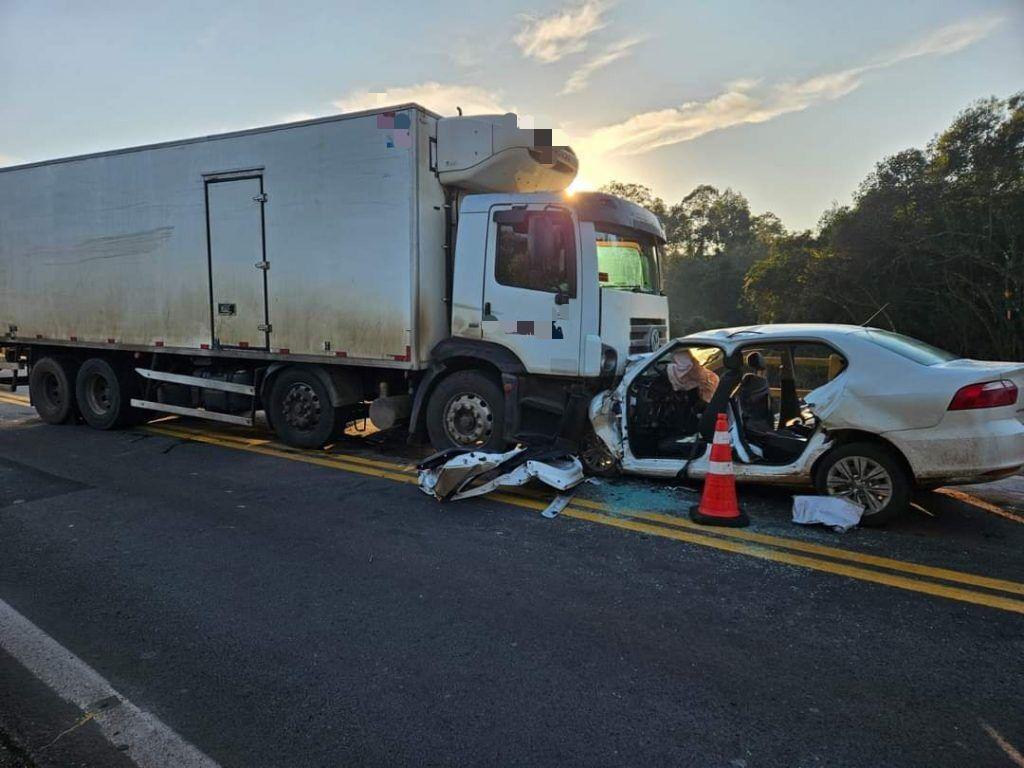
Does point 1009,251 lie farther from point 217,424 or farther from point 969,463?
point 217,424

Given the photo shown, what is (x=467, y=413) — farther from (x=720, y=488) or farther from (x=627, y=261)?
(x=720, y=488)

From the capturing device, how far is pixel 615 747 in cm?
239

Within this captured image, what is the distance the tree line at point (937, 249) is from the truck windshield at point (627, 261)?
1214 centimetres

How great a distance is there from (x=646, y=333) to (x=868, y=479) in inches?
107

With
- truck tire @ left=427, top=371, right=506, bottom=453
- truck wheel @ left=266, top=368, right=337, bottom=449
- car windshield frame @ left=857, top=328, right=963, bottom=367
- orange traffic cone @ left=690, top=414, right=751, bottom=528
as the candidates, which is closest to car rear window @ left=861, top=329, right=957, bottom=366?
car windshield frame @ left=857, top=328, right=963, bottom=367

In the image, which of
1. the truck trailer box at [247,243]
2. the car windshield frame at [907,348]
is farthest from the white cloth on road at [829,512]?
the truck trailer box at [247,243]

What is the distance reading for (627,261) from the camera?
6.50 meters

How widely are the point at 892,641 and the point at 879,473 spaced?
178cm

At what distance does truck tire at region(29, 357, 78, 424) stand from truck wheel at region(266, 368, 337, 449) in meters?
3.71

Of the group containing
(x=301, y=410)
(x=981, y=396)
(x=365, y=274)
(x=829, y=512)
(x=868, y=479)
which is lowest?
(x=829, y=512)

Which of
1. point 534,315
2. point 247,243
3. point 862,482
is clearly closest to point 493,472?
point 534,315

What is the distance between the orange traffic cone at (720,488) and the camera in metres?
4.75

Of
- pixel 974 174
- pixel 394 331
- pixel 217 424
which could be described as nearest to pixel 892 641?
pixel 394 331

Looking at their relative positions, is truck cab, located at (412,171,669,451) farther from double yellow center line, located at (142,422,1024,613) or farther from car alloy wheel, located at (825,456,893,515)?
car alloy wheel, located at (825,456,893,515)
